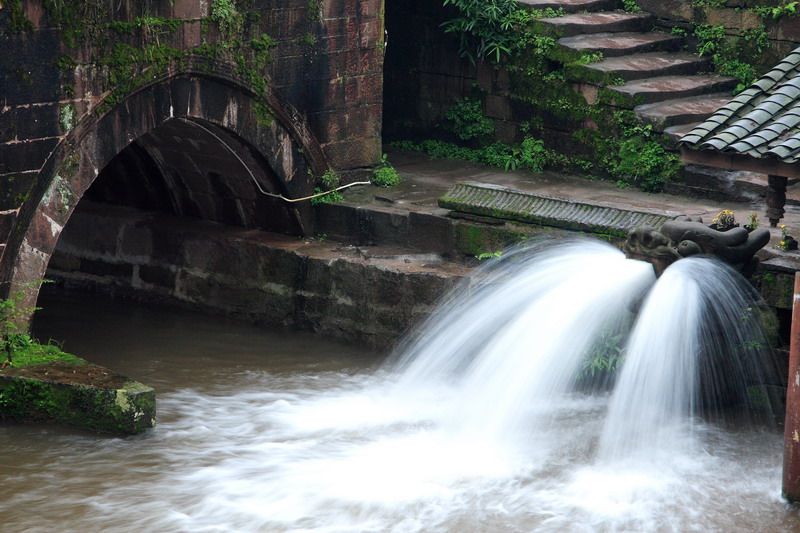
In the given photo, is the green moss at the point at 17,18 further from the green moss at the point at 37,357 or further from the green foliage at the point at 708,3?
the green foliage at the point at 708,3

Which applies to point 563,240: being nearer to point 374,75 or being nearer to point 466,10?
point 374,75

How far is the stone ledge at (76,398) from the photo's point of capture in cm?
869

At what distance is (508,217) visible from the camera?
422 inches

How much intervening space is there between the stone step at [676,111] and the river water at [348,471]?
348cm

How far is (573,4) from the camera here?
13805 mm

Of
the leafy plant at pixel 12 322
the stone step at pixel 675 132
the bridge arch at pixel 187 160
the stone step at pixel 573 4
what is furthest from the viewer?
the stone step at pixel 573 4

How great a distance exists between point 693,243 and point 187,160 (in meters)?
5.53

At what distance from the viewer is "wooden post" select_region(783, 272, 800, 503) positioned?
780cm

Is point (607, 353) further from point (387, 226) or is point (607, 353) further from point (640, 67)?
point (640, 67)

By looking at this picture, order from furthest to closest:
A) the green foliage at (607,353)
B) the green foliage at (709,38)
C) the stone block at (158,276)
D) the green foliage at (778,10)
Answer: the green foliage at (709,38), the green foliage at (778,10), the stone block at (158,276), the green foliage at (607,353)

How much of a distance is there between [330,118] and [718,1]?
4.80 m

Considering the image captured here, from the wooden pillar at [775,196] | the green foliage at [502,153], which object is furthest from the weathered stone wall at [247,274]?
the wooden pillar at [775,196]

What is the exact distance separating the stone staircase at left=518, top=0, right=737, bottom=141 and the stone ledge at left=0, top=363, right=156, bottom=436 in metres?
6.26

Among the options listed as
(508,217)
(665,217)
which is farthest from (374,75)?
(665,217)
